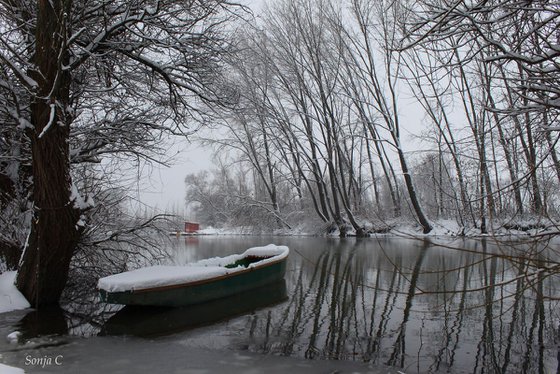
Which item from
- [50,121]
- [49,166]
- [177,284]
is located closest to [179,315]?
[177,284]

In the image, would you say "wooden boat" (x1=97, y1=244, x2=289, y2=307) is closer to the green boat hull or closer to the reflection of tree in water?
the green boat hull

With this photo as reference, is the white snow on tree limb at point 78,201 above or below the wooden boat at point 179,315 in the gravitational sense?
above

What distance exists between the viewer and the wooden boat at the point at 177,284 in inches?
239

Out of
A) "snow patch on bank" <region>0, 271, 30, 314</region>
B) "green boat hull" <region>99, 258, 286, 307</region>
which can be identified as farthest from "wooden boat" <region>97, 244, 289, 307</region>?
"snow patch on bank" <region>0, 271, 30, 314</region>

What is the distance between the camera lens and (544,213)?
274cm

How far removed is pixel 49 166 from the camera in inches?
235

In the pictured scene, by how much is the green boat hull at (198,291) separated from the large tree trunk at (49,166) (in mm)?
1034

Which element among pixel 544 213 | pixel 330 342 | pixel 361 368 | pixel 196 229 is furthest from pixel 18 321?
pixel 196 229

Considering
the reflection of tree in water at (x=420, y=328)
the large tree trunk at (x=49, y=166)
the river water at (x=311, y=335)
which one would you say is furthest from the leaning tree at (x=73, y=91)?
the reflection of tree in water at (x=420, y=328)

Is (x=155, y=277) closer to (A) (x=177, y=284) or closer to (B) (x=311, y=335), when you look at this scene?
(A) (x=177, y=284)

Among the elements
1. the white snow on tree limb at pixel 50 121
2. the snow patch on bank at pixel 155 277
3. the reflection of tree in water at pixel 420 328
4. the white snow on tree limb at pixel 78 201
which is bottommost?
the reflection of tree in water at pixel 420 328

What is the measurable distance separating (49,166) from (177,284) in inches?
105

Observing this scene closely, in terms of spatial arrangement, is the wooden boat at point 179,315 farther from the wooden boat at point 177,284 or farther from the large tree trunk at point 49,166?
→ the large tree trunk at point 49,166

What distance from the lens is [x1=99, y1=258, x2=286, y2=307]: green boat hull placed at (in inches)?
240
